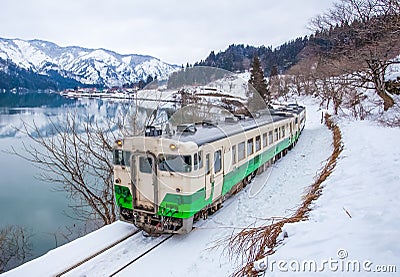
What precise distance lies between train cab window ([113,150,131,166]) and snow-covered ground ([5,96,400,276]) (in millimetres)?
1847

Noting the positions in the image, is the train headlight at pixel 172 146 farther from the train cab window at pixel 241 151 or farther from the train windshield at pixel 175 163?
the train cab window at pixel 241 151

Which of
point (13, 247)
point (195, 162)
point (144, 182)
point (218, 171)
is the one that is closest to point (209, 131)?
point (218, 171)

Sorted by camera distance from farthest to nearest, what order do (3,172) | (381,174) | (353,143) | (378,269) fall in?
(3,172)
(353,143)
(381,174)
(378,269)

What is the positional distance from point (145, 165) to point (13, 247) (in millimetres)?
8765

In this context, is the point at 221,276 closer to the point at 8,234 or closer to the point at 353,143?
the point at 353,143

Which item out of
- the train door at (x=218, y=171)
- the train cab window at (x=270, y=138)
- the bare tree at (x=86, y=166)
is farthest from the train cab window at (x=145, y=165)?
the train cab window at (x=270, y=138)

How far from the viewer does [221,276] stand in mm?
5777

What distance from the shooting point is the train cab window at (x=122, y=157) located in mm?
7996

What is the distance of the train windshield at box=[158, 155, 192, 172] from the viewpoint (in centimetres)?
740

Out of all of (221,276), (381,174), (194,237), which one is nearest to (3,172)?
(194,237)

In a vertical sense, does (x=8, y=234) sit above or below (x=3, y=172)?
below

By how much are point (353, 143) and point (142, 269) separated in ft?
30.8

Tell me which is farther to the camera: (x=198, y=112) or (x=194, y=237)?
(x=198, y=112)

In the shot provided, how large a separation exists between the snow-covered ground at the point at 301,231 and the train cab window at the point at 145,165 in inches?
69.4
